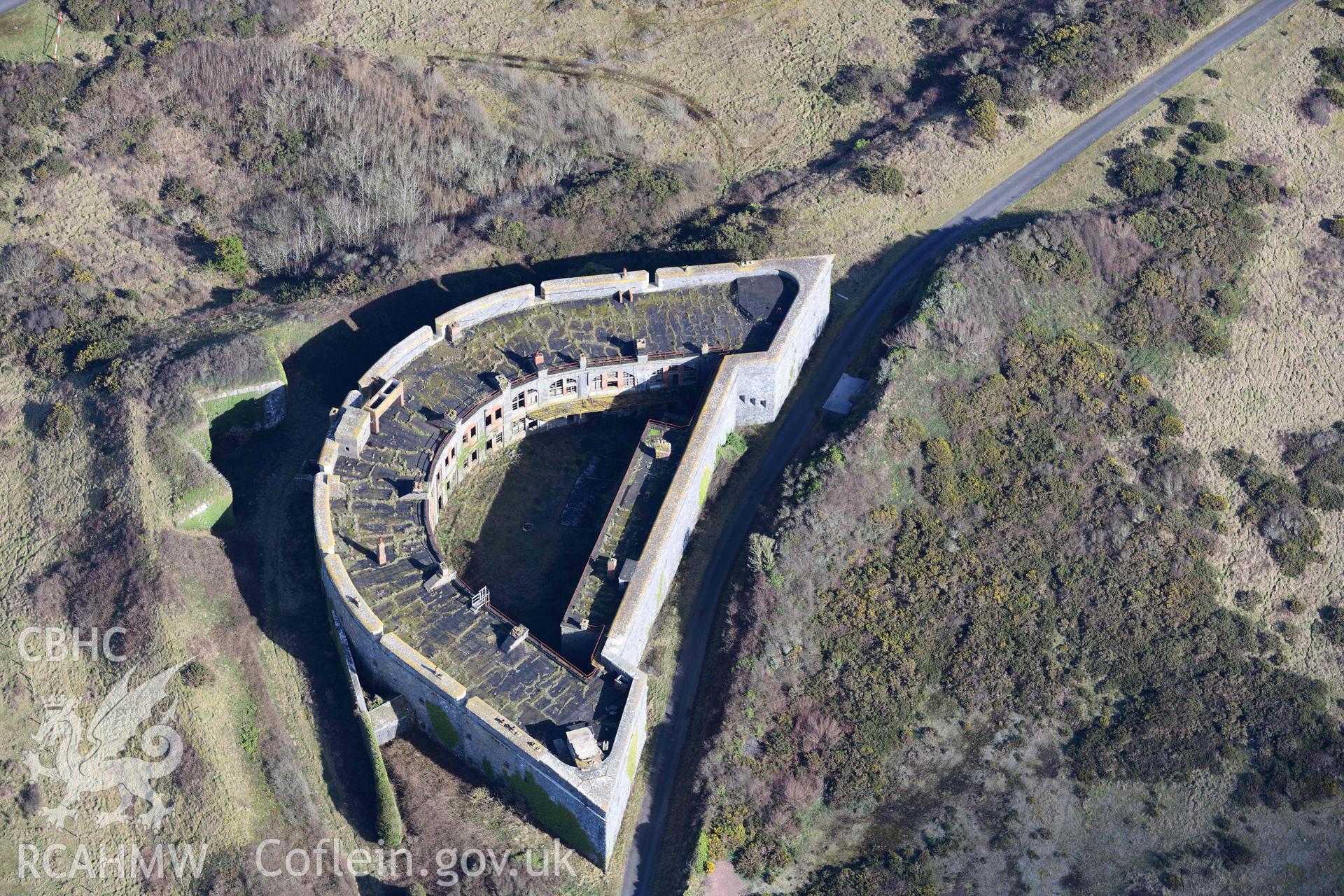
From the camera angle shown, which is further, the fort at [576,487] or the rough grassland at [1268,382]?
the rough grassland at [1268,382]

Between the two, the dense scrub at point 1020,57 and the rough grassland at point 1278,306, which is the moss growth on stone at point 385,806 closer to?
the rough grassland at point 1278,306

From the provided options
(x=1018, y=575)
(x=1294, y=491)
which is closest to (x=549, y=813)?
(x=1018, y=575)

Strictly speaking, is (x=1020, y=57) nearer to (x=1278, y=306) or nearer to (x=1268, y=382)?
(x=1278, y=306)

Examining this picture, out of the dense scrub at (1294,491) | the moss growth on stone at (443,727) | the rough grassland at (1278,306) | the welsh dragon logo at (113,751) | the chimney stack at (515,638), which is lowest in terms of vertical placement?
the welsh dragon logo at (113,751)

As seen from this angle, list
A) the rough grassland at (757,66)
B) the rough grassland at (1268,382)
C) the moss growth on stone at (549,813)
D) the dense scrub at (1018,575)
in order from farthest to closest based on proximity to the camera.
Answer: the rough grassland at (757,66)
the dense scrub at (1018,575)
the rough grassland at (1268,382)
the moss growth on stone at (549,813)

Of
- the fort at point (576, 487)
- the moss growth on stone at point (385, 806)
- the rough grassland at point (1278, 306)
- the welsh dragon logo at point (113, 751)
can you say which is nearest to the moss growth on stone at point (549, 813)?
the fort at point (576, 487)

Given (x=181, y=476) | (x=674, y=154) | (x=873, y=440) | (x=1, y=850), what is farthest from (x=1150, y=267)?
(x=1, y=850)
